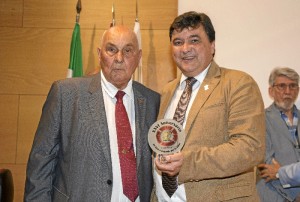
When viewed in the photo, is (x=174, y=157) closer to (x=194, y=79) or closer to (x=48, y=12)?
(x=194, y=79)

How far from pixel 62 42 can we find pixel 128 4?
2.67ft

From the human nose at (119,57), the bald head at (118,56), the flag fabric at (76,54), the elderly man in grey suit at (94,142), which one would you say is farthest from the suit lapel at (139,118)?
the flag fabric at (76,54)

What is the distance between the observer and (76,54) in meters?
3.96

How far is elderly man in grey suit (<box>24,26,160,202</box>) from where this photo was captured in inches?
83.0

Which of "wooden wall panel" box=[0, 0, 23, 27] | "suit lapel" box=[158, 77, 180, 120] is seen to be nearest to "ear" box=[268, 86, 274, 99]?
"suit lapel" box=[158, 77, 180, 120]

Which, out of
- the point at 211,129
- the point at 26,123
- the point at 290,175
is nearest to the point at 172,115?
the point at 211,129

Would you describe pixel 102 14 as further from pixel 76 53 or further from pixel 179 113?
pixel 179 113

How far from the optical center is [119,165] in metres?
2.16

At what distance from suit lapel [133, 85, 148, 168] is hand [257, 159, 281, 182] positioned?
5.27 feet

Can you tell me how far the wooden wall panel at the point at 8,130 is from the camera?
420 cm

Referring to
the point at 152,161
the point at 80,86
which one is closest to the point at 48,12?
the point at 80,86

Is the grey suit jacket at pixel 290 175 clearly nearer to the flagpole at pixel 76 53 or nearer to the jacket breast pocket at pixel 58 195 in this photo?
the jacket breast pocket at pixel 58 195

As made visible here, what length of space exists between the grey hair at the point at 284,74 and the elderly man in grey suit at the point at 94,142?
82.9 inches

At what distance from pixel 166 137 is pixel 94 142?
46 cm
